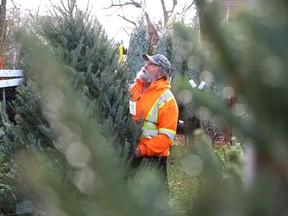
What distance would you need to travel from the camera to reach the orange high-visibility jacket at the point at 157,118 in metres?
3.89

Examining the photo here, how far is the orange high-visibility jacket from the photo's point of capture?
3.89 metres

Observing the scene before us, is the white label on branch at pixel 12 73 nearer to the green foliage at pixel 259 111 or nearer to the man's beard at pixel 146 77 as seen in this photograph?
the man's beard at pixel 146 77

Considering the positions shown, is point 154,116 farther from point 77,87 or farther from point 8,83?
point 8,83

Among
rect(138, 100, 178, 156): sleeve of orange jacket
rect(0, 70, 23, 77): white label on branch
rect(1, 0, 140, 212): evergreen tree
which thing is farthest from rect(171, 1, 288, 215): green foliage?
rect(0, 70, 23, 77): white label on branch

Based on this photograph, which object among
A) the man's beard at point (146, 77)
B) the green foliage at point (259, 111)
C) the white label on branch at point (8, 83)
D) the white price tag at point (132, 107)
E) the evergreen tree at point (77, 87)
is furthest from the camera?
the white label on branch at point (8, 83)

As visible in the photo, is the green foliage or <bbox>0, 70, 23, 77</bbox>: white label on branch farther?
<bbox>0, 70, 23, 77</bbox>: white label on branch

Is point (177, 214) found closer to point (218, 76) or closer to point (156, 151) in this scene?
point (218, 76)

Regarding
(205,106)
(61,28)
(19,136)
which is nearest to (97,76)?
(61,28)

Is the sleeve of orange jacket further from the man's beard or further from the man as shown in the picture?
the man's beard

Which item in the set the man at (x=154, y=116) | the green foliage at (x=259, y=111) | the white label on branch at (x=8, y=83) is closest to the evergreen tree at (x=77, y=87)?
the man at (x=154, y=116)

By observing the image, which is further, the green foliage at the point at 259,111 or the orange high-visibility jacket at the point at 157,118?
the orange high-visibility jacket at the point at 157,118

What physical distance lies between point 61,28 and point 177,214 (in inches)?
128

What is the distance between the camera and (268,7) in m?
0.51

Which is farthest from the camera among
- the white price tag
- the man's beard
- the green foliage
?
the man's beard
